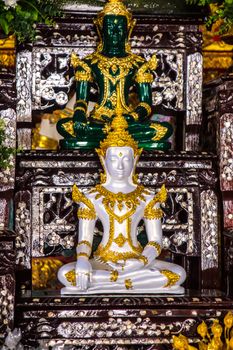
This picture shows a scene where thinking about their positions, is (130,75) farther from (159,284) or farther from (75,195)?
(159,284)

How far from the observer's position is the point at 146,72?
6.24m

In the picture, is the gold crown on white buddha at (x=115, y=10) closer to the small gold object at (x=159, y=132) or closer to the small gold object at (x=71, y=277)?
the small gold object at (x=159, y=132)

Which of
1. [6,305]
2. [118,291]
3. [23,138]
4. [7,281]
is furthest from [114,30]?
[6,305]

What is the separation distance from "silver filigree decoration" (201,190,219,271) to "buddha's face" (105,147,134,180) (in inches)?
25.4

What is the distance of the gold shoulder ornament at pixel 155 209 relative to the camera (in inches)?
216

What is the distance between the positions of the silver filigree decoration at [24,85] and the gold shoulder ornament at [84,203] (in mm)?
945

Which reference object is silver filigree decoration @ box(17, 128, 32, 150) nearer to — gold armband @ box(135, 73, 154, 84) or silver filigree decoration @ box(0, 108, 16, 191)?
silver filigree decoration @ box(0, 108, 16, 191)

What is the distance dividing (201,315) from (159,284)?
30 centimetres

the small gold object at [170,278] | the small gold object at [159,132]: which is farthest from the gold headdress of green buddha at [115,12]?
the small gold object at [170,278]

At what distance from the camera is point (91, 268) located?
5.21 m

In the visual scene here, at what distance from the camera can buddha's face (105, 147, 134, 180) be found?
17.9 ft

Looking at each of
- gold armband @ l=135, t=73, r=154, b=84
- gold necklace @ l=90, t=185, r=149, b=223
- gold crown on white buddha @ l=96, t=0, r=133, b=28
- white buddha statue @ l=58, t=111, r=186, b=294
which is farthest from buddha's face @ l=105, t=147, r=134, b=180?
gold crown on white buddha @ l=96, t=0, r=133, b=28

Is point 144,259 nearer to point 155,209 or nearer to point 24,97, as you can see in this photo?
point 155,209

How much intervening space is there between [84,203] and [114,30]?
1.34 meters
